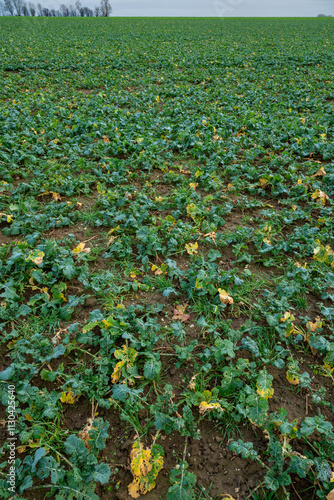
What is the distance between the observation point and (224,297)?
265 cm

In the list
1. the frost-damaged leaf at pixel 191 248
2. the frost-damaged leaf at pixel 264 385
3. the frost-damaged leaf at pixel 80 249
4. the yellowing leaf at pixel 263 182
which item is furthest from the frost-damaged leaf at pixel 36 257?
the yellowing leaf at pixel 263 182

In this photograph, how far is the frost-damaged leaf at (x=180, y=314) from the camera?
8.48 feet

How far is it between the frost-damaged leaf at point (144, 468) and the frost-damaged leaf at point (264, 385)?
0.73m

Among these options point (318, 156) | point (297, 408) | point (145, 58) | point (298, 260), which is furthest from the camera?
point (145, 58)

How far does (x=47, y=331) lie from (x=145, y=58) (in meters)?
15.2

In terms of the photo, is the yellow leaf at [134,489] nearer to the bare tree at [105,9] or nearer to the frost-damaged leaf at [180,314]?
the frost-damaged leaf at [180,314]

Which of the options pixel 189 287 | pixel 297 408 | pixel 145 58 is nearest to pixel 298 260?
pixel 189 287

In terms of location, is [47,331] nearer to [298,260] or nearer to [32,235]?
[32,235]

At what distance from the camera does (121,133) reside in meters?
5.79

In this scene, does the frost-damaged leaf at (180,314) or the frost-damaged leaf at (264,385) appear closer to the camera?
the frost-damaged leaf at (264,385)

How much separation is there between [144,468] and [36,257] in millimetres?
1994

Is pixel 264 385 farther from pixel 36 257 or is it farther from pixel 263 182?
pixel 263 182

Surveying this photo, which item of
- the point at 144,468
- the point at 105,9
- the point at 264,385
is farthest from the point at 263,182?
the point at 105,9

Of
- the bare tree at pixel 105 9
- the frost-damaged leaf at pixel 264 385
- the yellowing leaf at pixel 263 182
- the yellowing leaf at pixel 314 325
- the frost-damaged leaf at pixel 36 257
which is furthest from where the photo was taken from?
the bare tree at pixel 105 9
